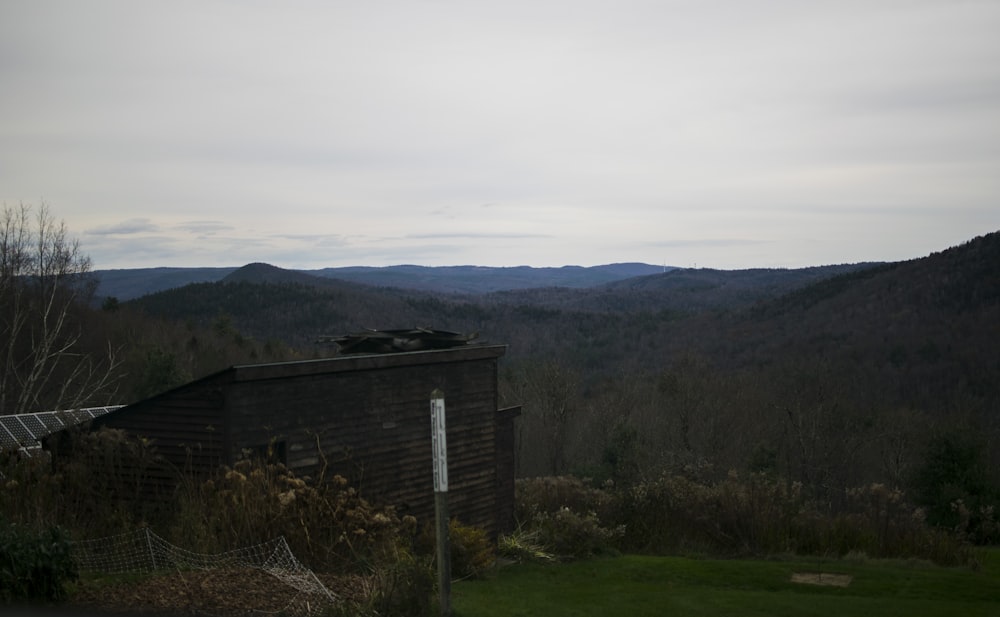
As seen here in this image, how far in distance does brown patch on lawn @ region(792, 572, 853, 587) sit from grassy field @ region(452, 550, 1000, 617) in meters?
0.03

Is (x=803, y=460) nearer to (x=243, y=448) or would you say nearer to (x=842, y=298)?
(x=243, y=448)

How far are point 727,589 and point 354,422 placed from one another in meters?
6.28

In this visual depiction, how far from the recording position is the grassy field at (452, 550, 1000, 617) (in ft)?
35.0

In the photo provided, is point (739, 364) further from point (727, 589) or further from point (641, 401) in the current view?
point (727, 589)

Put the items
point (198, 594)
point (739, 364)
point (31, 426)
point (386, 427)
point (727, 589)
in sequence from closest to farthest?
point (198, 594) → point (727, 589) → point (386, 427) → point (31, 426) → point (739, 364)

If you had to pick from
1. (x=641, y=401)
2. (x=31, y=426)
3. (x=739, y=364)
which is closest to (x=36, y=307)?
(x=31, y=426)

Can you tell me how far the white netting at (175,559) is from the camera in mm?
8633

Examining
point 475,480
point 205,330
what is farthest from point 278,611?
point 205,330

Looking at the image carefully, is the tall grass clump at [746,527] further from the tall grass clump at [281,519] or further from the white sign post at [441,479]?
the white sign post at [441,479]

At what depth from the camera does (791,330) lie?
81.2 meters

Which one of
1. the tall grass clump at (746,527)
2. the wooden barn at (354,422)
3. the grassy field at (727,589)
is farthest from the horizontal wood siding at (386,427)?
the tall grass clump at (746,527)

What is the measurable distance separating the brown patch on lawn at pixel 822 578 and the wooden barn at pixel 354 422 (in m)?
5.46

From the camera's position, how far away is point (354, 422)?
13.4 m

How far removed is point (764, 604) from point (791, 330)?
244 ft
